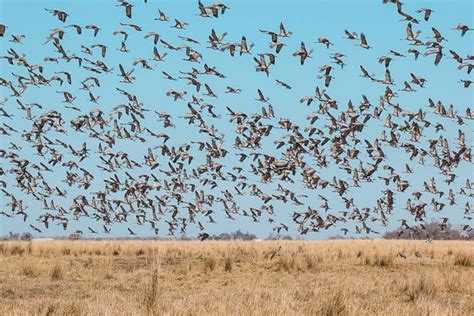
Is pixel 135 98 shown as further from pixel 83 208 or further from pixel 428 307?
pixel 428 307

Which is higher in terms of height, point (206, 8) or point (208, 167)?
point (206, 8)

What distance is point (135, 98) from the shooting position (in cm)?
2277

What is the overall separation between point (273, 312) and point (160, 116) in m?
11.3

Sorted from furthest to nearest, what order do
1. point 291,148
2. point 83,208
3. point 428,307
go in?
point 83,208
point 291,148
point 428,307

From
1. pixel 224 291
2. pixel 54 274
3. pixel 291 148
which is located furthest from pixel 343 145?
pixel 54 274

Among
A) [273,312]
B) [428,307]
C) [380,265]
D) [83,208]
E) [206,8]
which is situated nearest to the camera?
[273,312]

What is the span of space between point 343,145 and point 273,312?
1144 cm

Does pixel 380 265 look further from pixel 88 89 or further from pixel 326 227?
pixel 88 89

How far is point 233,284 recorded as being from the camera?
76.5 feet

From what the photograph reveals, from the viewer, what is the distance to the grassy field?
47.9 feet

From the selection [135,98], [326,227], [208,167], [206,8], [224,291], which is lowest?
[224,291]

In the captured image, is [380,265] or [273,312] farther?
[380,265]

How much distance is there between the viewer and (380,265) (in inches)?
1185

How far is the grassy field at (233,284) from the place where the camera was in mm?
14586
